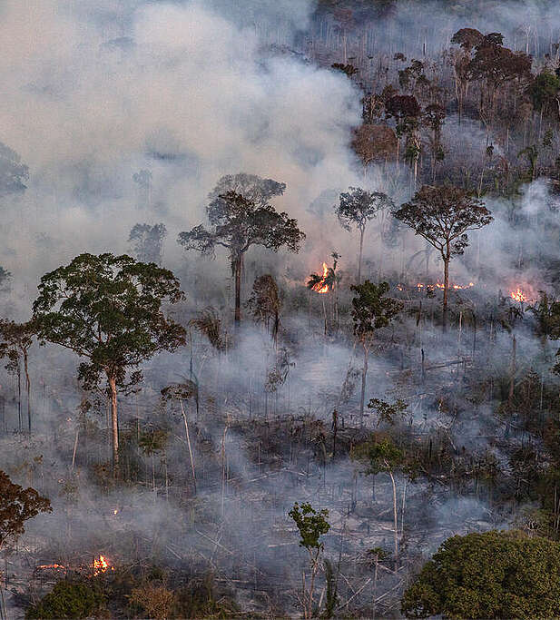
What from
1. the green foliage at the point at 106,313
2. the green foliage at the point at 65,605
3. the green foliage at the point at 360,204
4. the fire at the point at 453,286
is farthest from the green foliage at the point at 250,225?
the green foliage at the point at 65,605

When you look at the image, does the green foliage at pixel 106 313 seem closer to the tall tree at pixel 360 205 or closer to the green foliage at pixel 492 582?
the green foliage at pixel 492 582

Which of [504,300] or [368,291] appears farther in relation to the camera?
[504,300]

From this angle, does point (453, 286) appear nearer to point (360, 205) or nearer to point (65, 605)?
point (360, 205)

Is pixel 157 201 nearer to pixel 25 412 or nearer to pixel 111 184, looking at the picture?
pixel 111 184

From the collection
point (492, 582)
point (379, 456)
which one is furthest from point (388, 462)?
point (492, 582)

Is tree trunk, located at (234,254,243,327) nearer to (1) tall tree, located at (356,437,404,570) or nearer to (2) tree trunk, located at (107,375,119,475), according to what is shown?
(2) tree trunk, located at (107,375,119,475)

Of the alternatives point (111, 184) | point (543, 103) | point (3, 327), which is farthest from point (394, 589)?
point (543, 103)

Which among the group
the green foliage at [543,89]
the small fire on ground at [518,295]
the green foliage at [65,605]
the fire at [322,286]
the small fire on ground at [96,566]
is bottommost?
the small fire on ground at [96,566]
